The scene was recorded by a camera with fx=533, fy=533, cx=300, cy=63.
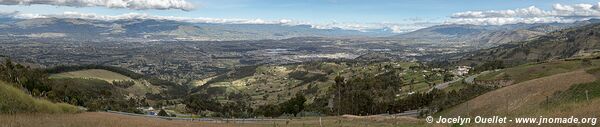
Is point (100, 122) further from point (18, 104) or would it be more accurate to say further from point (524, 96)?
point (524, 96)

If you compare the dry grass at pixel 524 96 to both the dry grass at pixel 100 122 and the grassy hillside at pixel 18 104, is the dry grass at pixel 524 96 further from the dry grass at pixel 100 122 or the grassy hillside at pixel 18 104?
the grassy hillside at pixel 18 104

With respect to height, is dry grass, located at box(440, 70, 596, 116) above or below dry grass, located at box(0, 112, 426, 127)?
below

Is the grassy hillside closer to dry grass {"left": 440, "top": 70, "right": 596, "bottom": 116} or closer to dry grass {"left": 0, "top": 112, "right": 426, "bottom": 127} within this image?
dry grass {"left": 0, "top": 112, "right": 426, "bottom": 127}

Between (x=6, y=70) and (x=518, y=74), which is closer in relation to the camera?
(x=6, y=70)

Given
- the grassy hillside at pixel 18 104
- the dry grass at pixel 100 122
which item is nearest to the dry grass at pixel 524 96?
the dry grass at pixel 100 122

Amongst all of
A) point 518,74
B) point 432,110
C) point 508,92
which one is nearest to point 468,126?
point 508,92

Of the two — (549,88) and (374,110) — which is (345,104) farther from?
(549,88)

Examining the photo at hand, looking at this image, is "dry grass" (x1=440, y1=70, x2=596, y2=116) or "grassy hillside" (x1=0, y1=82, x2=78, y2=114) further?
"dry grass" (x1=440, y1=70, x2=596, y2=116)

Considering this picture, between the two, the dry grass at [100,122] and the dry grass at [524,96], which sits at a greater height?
the dry grass at [100,122]

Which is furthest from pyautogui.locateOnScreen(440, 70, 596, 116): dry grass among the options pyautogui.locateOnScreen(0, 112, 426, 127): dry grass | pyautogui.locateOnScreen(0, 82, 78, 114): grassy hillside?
pyautogui.locateOnScreen(0, 82, 78, 114): grassy hillside

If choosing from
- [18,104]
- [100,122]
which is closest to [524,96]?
[100,122]

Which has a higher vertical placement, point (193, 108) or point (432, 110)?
point (432, 110)
